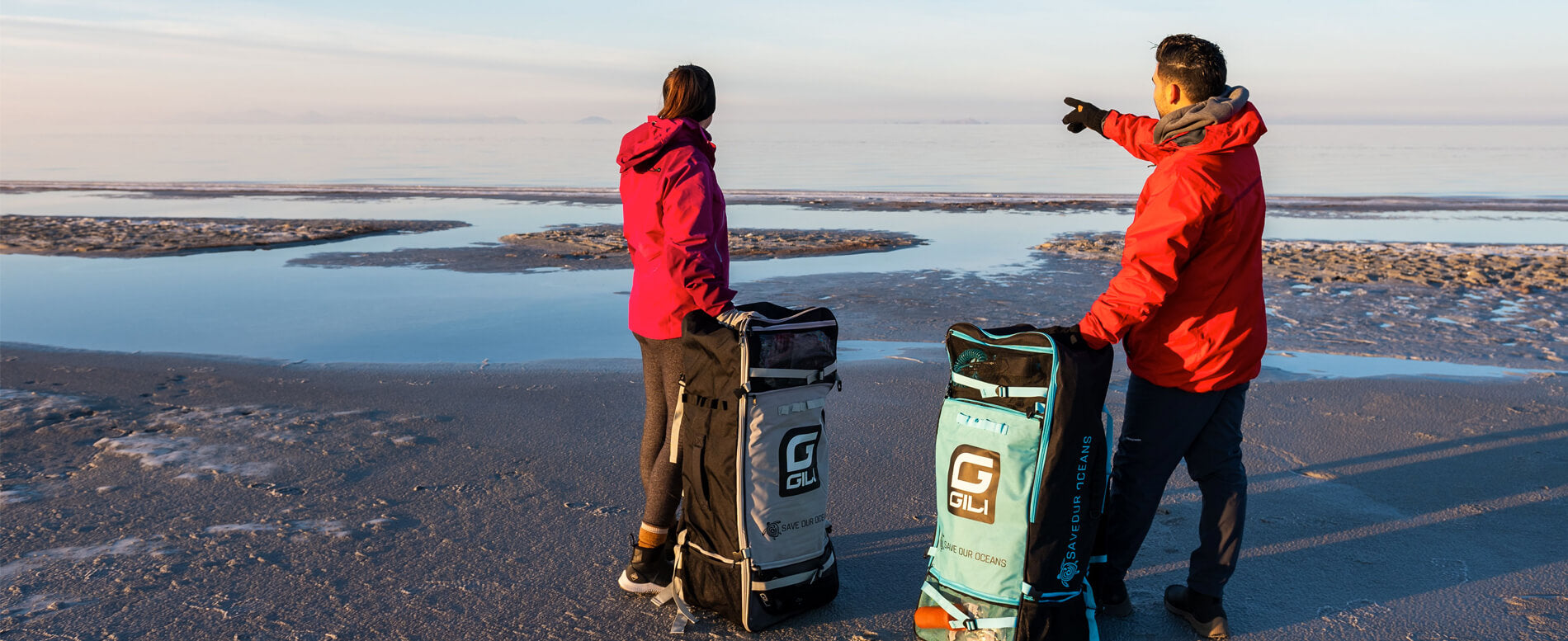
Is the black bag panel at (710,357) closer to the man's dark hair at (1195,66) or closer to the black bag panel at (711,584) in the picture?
the black bag panel at (711,584)

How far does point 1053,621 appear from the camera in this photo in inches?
130

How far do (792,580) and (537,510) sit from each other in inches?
59.6

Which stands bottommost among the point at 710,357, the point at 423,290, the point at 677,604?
the point at 677,604

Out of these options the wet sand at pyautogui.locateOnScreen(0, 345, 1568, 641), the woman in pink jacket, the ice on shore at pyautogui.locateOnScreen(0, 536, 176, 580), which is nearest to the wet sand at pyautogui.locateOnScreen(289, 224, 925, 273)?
the wet sand at pyautogui.locateOnScreen(0, 345, 1568, 641)

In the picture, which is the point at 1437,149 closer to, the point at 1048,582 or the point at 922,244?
the point at 922,244

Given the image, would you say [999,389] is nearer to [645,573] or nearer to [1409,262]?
[645,573]

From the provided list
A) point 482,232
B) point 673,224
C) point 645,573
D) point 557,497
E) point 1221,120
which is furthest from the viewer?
point 482,232

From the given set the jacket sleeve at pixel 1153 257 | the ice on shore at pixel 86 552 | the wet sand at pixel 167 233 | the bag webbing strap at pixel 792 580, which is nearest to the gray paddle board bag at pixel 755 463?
the bag webbing strap at pixel 792 580

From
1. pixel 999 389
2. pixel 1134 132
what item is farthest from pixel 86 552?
pixel 1134 132

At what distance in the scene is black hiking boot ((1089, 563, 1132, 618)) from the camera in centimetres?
351

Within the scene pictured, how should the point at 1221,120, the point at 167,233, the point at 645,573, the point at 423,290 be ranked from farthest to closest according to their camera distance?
the point at 167,233, the point at 423,290, the point at 645,573, the point at 1221,120

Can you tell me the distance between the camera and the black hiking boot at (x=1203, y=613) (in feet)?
11.3

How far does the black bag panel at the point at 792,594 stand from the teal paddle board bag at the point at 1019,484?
0.40m

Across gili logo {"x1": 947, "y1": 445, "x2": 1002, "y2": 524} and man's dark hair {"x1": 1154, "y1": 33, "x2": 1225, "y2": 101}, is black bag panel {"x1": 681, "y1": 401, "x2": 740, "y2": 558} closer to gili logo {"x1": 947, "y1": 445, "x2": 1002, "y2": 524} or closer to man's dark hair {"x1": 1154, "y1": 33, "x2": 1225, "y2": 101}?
gili logo {"x1": 947, "y1": 445, "x2": 1002, "y2": 524}
